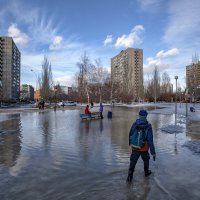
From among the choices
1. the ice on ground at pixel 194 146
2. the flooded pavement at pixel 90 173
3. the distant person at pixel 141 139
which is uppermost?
the distant person at pixel 141 139

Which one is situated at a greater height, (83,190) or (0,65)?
(0,65)

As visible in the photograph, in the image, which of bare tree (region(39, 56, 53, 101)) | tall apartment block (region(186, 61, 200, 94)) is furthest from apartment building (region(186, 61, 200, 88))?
bare tree (region(39, 56, 53, 101))

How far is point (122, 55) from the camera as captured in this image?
134750 mm

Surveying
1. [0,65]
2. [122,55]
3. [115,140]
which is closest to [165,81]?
[122,55]

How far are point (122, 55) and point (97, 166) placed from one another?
429 ft

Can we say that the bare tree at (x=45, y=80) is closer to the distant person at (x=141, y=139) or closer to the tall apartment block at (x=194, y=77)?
the tall apartment block at (x=194, y=77)

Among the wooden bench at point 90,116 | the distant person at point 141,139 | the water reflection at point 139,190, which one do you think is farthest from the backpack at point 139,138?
the wooden bench at point 90,116

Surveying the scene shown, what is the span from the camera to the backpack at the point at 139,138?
5.57 meters

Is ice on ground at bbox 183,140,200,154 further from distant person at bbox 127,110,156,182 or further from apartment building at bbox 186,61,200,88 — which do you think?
apartment building at bbox 186,61,200,88

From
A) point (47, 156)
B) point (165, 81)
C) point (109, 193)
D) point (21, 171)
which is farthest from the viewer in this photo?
point (165, 81)

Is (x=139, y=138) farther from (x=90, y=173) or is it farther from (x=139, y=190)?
(x=90, y=173)

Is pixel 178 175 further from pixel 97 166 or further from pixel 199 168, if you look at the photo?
pixel 97 166

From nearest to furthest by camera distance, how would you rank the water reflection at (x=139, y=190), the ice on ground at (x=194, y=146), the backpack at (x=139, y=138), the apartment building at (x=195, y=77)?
the water reflection at (x=139, y=190), the backpack at (x=139, y=138), the ice on ground at (x=194, y=146), the apartment building at (x=195, y=77)

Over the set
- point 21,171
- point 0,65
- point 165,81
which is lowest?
point 21,171
